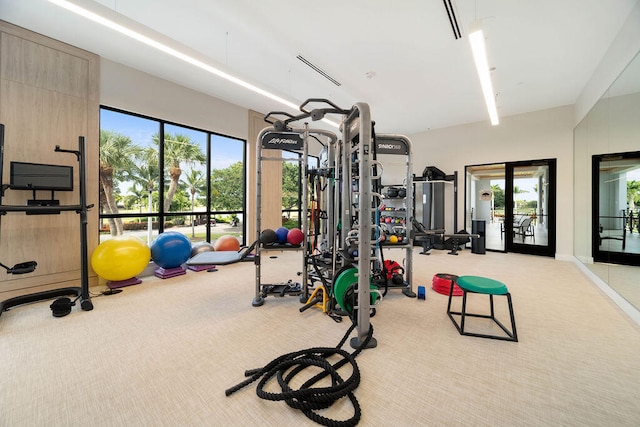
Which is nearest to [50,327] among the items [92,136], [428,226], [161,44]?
[92,136]

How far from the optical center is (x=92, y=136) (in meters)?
3.54

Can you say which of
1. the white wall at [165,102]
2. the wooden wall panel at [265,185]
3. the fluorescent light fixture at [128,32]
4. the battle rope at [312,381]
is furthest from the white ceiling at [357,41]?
the battle rope at [312,381]

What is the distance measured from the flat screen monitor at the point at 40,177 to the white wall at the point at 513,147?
7.91 meters

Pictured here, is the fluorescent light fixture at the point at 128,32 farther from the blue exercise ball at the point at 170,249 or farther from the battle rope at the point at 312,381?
the battle rope at the point at 312,381

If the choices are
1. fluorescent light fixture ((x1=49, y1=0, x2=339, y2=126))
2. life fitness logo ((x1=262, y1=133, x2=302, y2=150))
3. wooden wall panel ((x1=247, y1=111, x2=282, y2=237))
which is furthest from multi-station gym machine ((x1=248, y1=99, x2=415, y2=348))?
wooden wall panel ((x1=247, y1=111, x2=282, y2=237))

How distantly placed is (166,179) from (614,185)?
7.33m

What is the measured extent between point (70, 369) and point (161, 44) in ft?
10.0

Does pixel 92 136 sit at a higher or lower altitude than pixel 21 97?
lower

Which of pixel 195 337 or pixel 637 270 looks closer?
pixel 195 337

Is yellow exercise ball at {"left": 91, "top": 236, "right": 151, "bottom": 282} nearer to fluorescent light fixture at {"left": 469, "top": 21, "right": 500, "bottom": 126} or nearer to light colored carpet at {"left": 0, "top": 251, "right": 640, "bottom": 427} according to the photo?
light colored carpet at {"left": 0, "top": 251, "right": 640, "bottom": 427}

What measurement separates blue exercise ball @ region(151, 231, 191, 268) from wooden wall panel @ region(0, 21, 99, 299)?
801 millimetres

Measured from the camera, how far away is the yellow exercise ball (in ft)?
11.0

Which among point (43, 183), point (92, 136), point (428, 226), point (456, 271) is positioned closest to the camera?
point (43, 183)

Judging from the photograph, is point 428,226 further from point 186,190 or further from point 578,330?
point 186,190
